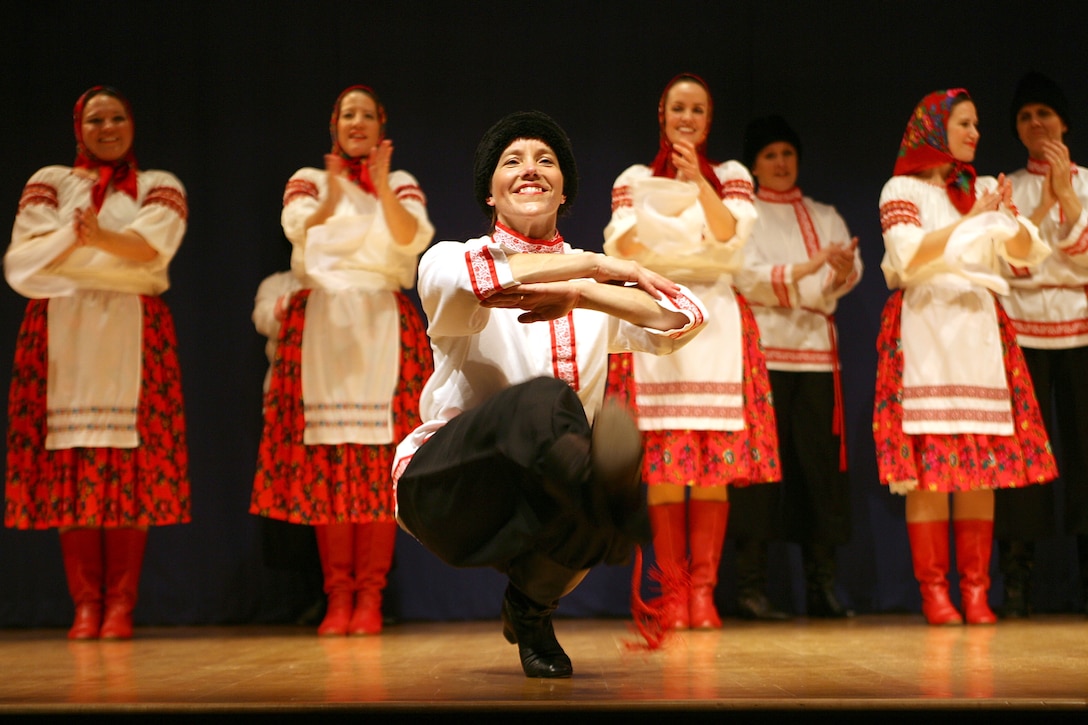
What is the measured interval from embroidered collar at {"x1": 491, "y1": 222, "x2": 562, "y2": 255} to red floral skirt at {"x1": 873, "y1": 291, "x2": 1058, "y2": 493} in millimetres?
1997

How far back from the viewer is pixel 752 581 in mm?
4504

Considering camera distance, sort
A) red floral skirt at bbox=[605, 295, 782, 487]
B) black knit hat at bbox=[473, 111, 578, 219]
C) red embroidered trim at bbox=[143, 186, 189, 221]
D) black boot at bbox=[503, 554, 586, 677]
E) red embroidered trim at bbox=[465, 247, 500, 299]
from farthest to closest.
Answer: red embroidered trim at bbox=[143, 186, 189, 221] < red floral skirt at bbox=[605, 295, 782, 487] < black knit hat at bbox=[473, 111, 578, 219] < black boot at bbox=[503, 554, 586, 677] < red embroidered trim at bbox=[465, 247, 500, 299]

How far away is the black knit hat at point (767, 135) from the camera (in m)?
4.70

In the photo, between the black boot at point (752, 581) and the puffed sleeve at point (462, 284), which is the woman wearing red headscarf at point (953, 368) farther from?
the puffed sleeve at point (462, 284)

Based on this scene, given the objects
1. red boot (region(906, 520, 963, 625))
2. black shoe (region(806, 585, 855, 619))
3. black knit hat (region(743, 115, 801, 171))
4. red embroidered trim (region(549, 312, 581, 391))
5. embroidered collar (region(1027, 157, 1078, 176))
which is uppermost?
black knit hat (region(743, 115, 801, 171))

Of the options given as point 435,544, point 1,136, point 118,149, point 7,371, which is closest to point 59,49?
point 1,136

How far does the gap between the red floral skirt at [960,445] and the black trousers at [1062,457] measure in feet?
0.65

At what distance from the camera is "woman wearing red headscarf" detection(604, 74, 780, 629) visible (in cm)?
402

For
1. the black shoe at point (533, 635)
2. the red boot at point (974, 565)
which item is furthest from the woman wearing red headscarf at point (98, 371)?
the red boot at point (974, 565)

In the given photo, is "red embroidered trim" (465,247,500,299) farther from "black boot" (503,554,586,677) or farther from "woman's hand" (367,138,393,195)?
"woman's hand" (367,138,393,195)

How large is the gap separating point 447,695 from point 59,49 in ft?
11.8

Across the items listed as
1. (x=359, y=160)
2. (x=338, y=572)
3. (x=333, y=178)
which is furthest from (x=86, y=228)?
(x=338, y=572)

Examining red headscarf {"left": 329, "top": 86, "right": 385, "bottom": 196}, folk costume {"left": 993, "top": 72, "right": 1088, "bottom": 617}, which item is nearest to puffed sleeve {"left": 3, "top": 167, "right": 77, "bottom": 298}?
red headscarf {"left": 329, "top": 86, "right": 385, "bottom": 196}

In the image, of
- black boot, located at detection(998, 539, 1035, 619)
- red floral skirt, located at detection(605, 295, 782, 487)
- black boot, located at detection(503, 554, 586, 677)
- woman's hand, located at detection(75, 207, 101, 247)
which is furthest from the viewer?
black boot, located at detection(998, 539, 1035, 619)
